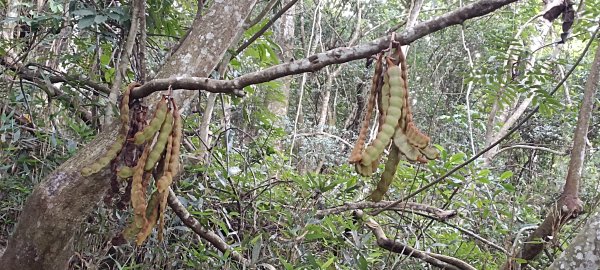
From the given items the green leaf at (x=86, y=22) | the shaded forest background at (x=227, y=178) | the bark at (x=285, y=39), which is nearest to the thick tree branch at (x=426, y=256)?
the shaded forest background at (x=227, y=178)

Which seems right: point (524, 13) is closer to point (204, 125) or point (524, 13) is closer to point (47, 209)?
point (204, 125)

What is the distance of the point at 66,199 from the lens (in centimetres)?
160

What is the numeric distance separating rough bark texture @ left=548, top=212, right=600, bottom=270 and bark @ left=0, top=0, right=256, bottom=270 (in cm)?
129

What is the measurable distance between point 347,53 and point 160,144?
514 millimetres

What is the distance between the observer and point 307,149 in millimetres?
5016

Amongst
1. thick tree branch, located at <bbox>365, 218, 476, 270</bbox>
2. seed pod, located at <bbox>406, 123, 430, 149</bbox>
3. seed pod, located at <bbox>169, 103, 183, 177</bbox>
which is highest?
seed pod, located at <bbox>406, 123, 430, 149</bbox>

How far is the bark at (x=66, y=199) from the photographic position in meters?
1.59

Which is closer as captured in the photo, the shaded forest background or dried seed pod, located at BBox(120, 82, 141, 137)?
dried seed pod, located at BBox(120, 82, 141, 137)

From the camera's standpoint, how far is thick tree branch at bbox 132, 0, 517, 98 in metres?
1.12

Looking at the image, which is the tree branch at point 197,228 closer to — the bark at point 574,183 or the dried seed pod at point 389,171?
the dried seed pod at point 389,171

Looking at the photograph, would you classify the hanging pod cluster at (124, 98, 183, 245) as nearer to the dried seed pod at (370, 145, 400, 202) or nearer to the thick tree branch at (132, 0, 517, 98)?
the thick tree branch at (132, 0, 517, 98)

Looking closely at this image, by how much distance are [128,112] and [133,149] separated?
106 mm

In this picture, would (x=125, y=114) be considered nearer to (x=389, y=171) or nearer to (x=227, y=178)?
(x=389, y=171)

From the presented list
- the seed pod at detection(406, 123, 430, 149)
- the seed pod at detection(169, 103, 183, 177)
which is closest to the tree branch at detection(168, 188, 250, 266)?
the seed pod at detection(169, 103, 183, 177)
